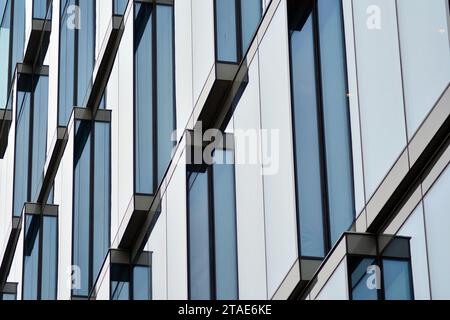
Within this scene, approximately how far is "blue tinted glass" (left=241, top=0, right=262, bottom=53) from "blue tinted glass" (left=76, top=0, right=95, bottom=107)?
1115 cm

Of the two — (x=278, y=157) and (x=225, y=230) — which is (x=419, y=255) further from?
(x=225, y=230)

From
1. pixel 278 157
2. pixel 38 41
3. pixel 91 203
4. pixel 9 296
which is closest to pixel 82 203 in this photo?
pixel 91 203

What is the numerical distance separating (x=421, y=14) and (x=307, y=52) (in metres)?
3.38

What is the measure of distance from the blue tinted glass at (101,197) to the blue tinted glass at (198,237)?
592cm

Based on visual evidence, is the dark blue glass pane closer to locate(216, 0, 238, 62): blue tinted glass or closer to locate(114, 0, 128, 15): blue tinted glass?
locate(114, 0, 128, 15): blue tinted glass

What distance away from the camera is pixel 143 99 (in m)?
25.3

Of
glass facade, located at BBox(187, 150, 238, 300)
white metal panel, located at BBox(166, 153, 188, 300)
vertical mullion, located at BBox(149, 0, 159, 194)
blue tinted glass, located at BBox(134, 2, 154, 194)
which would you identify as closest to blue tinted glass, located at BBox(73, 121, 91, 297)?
blue tinted glass, located at BBox(134, 2, 154, 194)

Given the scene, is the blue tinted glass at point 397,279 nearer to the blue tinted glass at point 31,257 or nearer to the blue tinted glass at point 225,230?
the blue tinted glass at point 225,230

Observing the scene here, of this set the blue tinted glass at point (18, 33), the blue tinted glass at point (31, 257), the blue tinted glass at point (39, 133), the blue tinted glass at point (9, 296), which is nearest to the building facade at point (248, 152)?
the blue tinted glass at point (31, 257)

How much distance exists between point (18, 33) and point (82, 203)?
1517cm

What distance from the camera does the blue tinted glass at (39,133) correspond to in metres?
36.6

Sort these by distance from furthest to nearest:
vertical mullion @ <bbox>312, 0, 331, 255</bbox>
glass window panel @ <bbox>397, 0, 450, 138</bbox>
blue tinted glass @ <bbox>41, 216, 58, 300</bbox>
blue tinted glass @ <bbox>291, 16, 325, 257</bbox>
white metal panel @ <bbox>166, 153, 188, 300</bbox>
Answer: blue tinted glass @ <bbox>41, 216, 58, 300</bbox>, white metal panel @ <bbox>166, 153, 188, 300</bbox>, blue tinted glass @ <bbox>291, 16, 325, 257</bbox>, vertical mullion @ <bbox>312, 0, 331, 255</bbox>, glass window panel @ <bbox>397, 0, 450, 138</bbox>

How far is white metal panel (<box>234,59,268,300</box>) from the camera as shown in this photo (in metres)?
17.7

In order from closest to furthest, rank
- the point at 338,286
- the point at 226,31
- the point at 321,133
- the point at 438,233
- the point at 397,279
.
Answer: the point at 438,233
the point at 397,279
the point at 338,286
the point at 321,133
the point at 226,31
